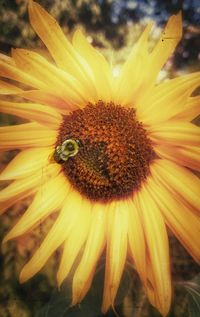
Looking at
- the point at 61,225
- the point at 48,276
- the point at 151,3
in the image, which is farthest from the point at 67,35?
the point at 48,276

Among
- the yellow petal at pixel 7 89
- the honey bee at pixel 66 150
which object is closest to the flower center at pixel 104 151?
the honey bee at pixel 66 150

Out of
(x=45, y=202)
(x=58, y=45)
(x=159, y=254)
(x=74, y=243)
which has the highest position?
(x=58, y=45)

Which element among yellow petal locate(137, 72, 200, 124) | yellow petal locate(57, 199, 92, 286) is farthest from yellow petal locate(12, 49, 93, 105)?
yellow petal locate(57, 199, 92, 286)

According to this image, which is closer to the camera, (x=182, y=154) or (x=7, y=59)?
(x=182, y=154)

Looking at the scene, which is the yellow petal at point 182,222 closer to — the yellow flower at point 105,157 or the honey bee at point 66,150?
the yellow flower at point 105,157

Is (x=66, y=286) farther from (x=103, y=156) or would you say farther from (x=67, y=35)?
(x=67, y=35)

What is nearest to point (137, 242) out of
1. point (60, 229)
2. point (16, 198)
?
point (60, 229)

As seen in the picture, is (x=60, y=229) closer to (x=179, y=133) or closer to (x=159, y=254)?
(x=159, y=254)

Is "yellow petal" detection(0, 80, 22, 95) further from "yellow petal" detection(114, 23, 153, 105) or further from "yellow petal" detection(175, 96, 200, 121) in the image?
"yellow petal" detection(175, 96, 200, 121)
